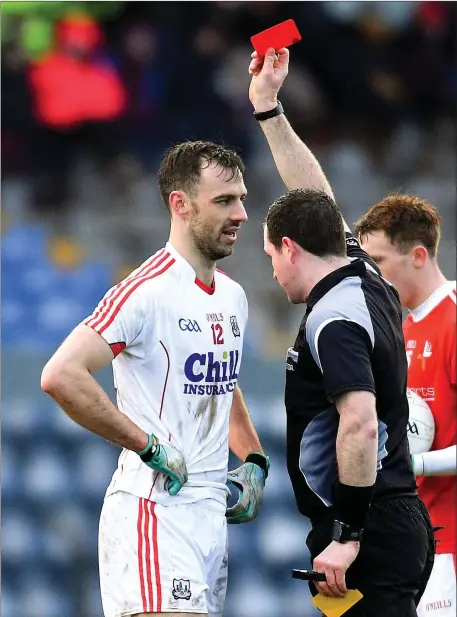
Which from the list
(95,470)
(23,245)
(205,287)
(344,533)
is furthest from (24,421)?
(344,533)

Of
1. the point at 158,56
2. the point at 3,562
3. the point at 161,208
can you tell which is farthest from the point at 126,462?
the point at 158,56

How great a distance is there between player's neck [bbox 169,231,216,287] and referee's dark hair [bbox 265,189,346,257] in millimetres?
350

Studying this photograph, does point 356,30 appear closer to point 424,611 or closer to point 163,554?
point 424,611

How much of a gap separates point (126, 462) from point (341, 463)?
0.85m

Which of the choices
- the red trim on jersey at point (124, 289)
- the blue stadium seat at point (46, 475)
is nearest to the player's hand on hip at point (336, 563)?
the red trim on jersey at point (124, 289)

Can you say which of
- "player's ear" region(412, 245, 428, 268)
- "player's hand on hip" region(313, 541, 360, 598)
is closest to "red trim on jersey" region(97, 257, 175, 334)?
"player's hand on hip" region(313, 541, 360, 598)

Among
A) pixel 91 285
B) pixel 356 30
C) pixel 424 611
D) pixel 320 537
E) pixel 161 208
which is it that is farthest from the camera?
pixel 356 30

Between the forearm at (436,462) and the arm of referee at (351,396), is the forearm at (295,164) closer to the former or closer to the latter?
the arm of referee at (351,396)

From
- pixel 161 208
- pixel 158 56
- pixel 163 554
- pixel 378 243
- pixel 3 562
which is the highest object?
pixel 158 56

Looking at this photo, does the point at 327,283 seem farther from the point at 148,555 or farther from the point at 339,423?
the point at 148,555

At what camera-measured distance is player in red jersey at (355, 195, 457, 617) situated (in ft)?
15.4

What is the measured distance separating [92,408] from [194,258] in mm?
741

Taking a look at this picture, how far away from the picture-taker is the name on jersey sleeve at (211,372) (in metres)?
3.85

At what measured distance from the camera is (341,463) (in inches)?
137
